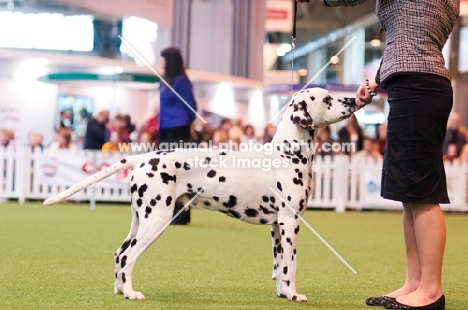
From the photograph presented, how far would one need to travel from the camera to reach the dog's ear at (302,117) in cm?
499

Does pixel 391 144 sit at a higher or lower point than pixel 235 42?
lower

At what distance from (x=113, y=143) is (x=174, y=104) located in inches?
210

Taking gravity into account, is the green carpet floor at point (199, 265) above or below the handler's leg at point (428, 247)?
below

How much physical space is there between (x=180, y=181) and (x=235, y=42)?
818 inches

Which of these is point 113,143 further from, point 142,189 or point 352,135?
point 142,189

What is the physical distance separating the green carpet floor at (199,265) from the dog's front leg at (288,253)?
0.10 metres

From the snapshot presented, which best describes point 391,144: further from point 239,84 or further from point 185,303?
point 239,84

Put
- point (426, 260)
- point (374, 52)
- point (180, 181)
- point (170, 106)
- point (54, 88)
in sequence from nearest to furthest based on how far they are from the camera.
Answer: point (426, 260) < point (180, 181) < point (170, 106) < point (54, 88) < point (374, 52)

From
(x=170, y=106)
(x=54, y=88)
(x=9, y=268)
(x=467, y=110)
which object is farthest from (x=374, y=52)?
(x=9, y=268)

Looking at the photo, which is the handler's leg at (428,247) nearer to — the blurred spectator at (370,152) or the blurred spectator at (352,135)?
the blurred spectator at (370,152)

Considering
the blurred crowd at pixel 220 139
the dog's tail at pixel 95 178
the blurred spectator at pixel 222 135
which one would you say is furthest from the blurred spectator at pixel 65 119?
the dog's tail at pixel 95 178

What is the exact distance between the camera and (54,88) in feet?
63.7

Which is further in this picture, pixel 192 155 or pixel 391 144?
pixel 192 155

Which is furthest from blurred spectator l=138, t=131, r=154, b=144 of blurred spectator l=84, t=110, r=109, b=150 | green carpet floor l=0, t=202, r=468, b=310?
green carpet floor l=0, t=202, r=468, b=310
